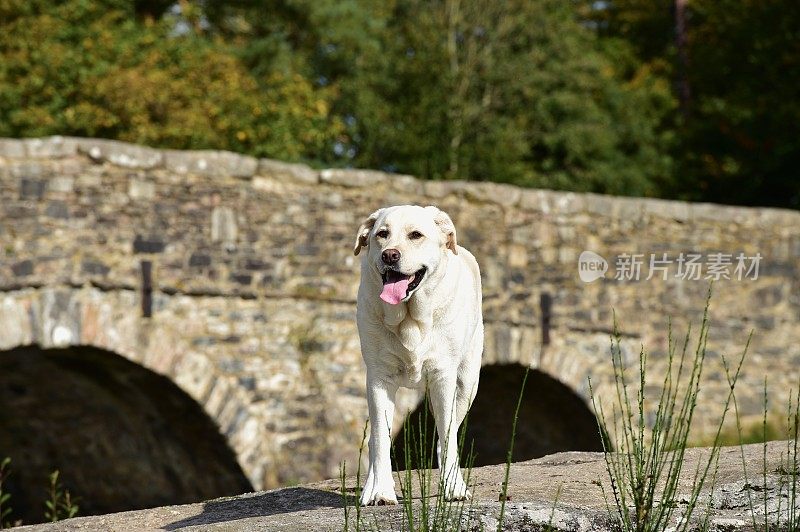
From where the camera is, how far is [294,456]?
35.1ft

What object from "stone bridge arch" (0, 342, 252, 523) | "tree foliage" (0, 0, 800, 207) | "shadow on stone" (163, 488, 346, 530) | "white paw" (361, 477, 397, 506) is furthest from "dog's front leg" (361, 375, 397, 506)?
"tree foliage" (0, 0, 800, 207)

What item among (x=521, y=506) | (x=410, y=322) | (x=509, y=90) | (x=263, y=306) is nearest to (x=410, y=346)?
(x=410, y=322)

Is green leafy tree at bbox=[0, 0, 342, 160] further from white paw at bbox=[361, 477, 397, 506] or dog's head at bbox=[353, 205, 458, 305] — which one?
white paw at bbox=[361, 477, 397, 506]

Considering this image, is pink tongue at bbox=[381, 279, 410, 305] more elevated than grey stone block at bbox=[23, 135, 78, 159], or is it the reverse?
grey stone block at bbox=[23, 135, 78, 159]

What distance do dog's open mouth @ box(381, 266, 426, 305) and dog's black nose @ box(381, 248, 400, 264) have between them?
0.06 metres

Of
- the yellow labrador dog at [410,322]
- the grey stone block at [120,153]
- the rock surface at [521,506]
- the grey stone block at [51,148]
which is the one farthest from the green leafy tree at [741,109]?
the yellow labrador dog at [410,322]

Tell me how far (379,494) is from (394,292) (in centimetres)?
62

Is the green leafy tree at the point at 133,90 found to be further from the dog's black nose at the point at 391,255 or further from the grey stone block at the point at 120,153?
the dog's black nose at the point at 391,255

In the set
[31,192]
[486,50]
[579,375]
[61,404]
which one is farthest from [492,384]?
[486,50]

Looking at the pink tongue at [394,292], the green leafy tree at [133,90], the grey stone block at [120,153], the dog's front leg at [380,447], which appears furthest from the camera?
the green leafy tree at [133,90]

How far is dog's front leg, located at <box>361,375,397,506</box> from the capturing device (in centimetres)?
428

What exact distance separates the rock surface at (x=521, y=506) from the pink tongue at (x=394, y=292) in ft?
2.01

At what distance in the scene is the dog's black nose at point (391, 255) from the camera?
4.18 m

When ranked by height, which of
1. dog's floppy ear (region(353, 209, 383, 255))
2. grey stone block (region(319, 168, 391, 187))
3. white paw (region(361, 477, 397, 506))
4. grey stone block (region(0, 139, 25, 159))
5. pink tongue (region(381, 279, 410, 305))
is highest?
grey stone block (region(0, 139, 25, 159))
